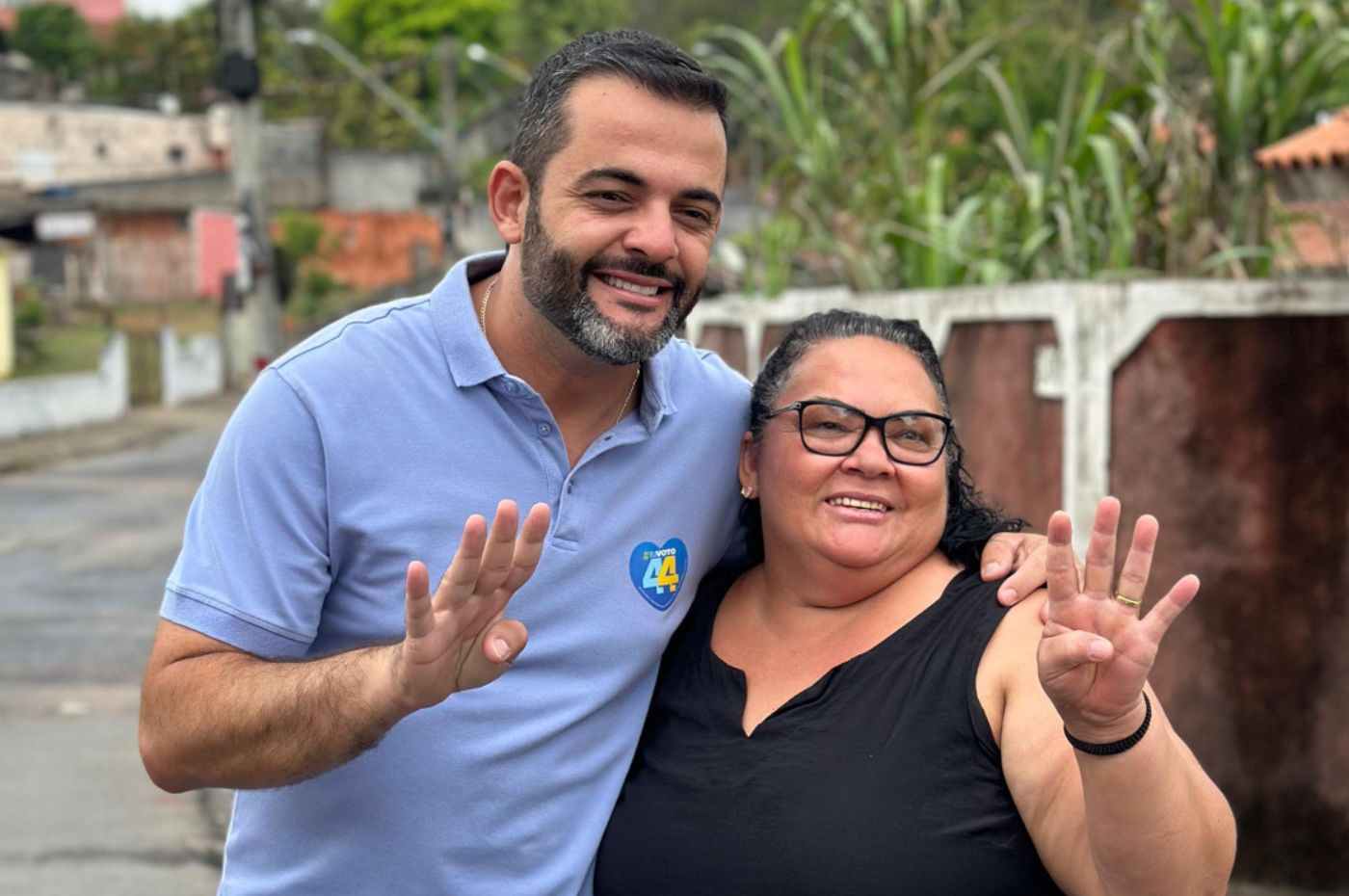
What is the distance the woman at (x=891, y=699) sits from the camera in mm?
2250

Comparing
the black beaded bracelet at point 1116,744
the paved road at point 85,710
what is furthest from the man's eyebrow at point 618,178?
the paved road at point 85,710

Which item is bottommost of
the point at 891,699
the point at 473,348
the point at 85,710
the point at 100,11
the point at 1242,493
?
the point at 85,710

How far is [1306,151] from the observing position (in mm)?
5547

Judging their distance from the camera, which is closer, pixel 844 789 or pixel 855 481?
pixel 844 789

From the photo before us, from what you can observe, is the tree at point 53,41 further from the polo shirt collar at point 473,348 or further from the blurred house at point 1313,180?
the polo shirt collar at point 473,348

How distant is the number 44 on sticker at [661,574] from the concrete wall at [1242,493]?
9.04 ft

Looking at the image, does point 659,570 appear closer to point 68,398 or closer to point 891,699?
point 891,699

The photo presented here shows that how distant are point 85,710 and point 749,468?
225 inches

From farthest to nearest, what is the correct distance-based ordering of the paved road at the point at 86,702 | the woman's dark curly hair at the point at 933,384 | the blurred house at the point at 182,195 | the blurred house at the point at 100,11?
the blurred house at the point at 100,11, the blurred house at the point at 182,195, the paved road at the point at 86,702, the woman's dark curly hair at the point at 933,384

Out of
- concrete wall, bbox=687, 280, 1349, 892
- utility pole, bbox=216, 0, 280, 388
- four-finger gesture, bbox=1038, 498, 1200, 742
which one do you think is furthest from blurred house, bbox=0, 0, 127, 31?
four-finger gesture, bbox=1038, 498, 1200, 742

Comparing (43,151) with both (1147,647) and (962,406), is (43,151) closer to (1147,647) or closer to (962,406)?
(962,406)

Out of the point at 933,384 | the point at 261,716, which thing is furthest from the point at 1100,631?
the point at 261,716

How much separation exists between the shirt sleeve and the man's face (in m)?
0.44

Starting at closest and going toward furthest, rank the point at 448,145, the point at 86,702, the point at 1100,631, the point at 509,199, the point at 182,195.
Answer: the point at 1100,631 < the point at 509,199 < the point at 86,702 < the point at 448,145 < the point at 182,195
